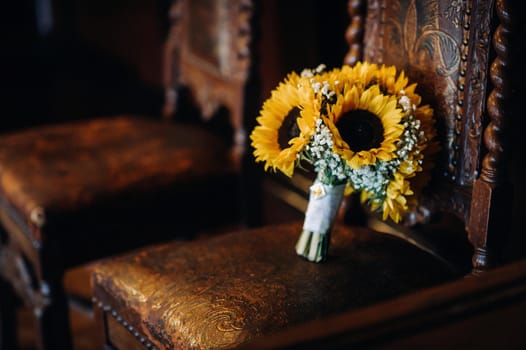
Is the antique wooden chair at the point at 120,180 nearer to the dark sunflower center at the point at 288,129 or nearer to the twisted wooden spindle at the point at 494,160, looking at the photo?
the dark sunflower center at the point at 288,129

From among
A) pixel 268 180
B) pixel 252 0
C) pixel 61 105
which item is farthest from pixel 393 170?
pixel 61 105

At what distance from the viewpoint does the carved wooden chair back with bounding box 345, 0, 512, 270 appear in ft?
3.28

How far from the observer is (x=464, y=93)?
41.7 inches

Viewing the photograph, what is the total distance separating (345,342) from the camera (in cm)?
63

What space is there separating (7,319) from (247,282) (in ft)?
3.11

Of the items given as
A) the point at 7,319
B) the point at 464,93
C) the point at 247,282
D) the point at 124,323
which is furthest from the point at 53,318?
the point at 464,93

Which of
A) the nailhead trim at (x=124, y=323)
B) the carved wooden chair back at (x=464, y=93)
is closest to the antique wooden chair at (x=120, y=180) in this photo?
the nailhead trim at (x=124, y=323)

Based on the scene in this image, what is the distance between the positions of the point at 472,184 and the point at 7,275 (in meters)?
1.15

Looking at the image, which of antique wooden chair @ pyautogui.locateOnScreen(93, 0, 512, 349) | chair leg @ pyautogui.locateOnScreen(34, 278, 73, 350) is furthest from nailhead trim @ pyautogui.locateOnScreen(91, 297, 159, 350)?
chair leg @ pyautogui.locateOnScreen(34, 278, 73, 350)

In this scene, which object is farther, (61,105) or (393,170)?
(61,105)

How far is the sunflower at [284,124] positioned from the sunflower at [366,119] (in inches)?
1.8

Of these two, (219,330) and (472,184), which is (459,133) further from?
(219,330)

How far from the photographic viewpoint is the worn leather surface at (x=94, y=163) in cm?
149

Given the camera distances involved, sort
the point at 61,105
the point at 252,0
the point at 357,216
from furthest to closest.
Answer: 1. the point at 61,105
2. the point at 252,0
3. the point at 357,216
